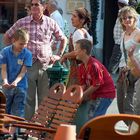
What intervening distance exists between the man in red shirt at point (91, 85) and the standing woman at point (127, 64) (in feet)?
1.38

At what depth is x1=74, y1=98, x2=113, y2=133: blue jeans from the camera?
295 inches

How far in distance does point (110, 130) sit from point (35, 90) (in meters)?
3.75

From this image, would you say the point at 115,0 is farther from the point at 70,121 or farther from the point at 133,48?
the point at 70,121

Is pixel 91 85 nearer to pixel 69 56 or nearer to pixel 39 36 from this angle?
pixel 69 56

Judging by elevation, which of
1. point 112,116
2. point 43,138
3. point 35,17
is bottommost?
point 43,138

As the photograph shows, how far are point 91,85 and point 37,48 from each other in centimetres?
153

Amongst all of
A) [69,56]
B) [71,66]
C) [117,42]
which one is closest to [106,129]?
[71,66]

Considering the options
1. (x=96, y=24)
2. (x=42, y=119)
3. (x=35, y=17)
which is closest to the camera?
(x=42, y=119)

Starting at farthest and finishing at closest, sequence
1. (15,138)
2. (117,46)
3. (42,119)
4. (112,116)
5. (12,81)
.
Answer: (117,46)
(12,81)
(42,119)
(15,138)
(112,116)

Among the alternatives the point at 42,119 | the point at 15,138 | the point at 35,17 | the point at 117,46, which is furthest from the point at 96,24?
the point at 15,138

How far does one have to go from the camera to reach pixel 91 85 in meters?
7.41

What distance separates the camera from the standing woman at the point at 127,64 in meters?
7.89

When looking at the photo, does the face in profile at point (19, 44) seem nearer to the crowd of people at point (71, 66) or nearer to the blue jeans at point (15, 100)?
the crowd of people at point (71, 66)

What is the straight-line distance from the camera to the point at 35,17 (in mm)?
8805
